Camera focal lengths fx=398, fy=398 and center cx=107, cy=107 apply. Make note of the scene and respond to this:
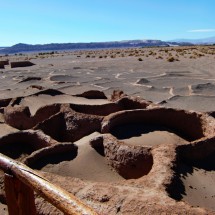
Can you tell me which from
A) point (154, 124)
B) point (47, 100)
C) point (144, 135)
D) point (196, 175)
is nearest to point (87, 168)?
point (144, 135)

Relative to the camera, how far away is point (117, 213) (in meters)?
Answer: 3.66

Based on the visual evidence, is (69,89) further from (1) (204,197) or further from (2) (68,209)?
(2) (68,209)

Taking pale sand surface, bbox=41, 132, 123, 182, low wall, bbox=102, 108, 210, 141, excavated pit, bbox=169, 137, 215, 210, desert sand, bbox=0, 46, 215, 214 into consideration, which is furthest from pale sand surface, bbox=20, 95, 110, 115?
excavated pit, bbox=169, 137, 215, 210

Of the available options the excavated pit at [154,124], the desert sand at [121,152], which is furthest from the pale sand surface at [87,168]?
the excavated pit at [154,124]

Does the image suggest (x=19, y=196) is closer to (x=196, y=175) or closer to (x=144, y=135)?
(x=196, y=175)

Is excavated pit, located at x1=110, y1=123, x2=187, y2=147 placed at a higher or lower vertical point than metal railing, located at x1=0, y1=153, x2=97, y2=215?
lower

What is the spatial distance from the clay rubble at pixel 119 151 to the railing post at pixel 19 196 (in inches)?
15.6

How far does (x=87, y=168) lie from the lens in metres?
5.79

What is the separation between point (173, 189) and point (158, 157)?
2.88ft

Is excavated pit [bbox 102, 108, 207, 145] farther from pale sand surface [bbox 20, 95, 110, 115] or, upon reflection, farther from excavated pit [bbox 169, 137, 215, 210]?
pale sand surface [bbox 20, 95, 110, 115]

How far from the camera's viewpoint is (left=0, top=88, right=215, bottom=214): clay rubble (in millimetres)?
3855

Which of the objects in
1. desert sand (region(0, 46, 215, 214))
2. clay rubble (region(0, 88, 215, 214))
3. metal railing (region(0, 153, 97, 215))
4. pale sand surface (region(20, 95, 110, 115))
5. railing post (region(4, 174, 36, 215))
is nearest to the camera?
metal railing (region(0, 153, 97, 215))

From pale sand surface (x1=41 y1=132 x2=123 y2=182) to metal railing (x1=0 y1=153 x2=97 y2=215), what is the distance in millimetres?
3340

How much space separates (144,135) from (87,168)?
4.76ft
